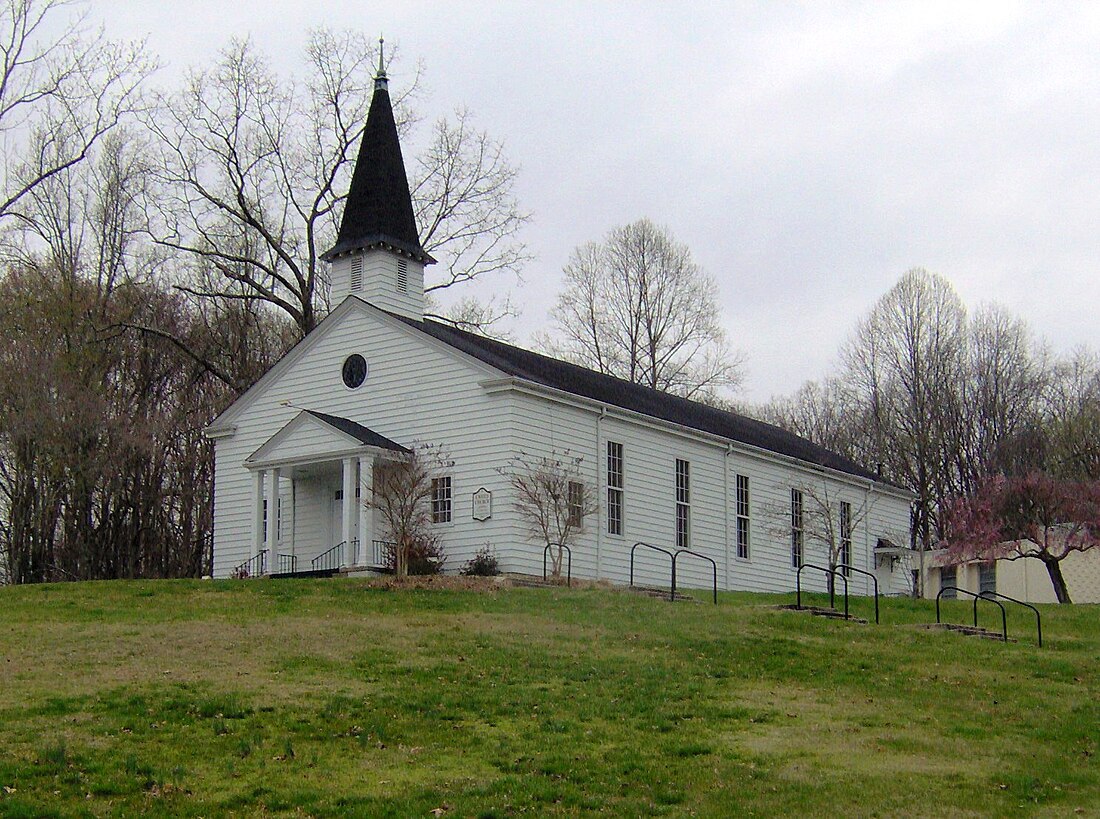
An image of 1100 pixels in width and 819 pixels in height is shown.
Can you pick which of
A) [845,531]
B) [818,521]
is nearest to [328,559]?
[818,521]

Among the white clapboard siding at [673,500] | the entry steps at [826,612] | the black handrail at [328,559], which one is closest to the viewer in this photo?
the entry steps at [826,612]

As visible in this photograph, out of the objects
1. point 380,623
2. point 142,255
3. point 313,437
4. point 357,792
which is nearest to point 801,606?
point 380,623

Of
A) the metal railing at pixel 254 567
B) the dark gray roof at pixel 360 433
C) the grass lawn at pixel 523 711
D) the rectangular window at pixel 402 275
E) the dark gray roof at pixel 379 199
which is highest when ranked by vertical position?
the dark gray roof at pixel 379 199

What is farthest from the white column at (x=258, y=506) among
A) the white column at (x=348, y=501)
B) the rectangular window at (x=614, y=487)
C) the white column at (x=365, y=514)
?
the rectangular window at (x=614, y=487)

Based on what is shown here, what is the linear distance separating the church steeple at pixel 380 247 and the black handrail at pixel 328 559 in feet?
18.8

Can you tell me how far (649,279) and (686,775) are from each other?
4208 cm

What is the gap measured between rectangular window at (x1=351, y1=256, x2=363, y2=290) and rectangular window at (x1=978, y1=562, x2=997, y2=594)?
2202cm

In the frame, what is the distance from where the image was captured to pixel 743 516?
33531mm

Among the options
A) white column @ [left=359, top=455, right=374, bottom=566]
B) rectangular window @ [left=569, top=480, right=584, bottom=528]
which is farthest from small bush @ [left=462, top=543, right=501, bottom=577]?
white column @ [left=359, top=455, right=374, bottom=566]

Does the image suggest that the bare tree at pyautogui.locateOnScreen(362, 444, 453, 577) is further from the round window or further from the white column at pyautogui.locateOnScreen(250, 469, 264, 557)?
the white column at pyautogui.locateOnScreen(250, 469, 264, 557)

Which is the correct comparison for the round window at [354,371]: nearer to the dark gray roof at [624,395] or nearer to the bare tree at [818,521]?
the dark gray roof at [624,395]

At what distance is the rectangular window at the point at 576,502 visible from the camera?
91.0ft

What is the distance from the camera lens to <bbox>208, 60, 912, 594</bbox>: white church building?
27594 mm

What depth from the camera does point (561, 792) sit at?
12258 mm
